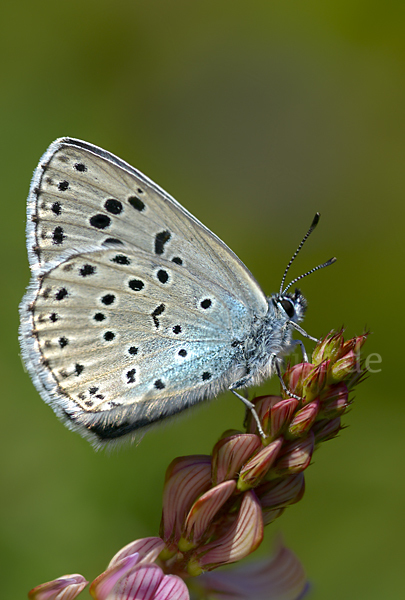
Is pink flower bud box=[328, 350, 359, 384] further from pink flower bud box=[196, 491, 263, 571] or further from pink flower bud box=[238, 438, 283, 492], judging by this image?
pink flower bud box=[196, 491, 263, 571]

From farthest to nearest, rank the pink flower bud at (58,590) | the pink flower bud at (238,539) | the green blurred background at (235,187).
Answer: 1. the green blurred background at (235,187)
2. the pink flower bud at (238,539)
3. the pink flower bud at (58,590)

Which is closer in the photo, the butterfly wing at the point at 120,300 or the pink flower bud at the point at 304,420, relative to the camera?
the pink flower bud at the point at 304,420

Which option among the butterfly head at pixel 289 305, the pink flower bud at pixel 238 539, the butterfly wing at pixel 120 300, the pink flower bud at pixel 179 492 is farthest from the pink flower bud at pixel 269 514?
the butterfly head at pixel 289 305

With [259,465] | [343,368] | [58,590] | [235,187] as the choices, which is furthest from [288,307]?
[235,187]

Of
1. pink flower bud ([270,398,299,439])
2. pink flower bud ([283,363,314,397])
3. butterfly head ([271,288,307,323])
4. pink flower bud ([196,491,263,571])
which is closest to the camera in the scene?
pink flower bud ([196,491,263,571])

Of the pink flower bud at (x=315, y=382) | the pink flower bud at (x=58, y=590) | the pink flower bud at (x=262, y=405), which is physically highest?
the pink flower bud at (x=315, y=382)

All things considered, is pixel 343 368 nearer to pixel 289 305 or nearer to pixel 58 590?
pixel 289 305

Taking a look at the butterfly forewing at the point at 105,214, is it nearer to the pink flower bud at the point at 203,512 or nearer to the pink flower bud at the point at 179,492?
the pink flower bud at the point at 179,492

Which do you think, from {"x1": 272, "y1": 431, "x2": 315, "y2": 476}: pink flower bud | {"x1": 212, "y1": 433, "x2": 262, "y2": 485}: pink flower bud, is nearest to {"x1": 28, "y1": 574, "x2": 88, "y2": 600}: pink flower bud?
{"x1": 212, "y1": 433, "x2": 262, "y2": 485}: pink flower bud
